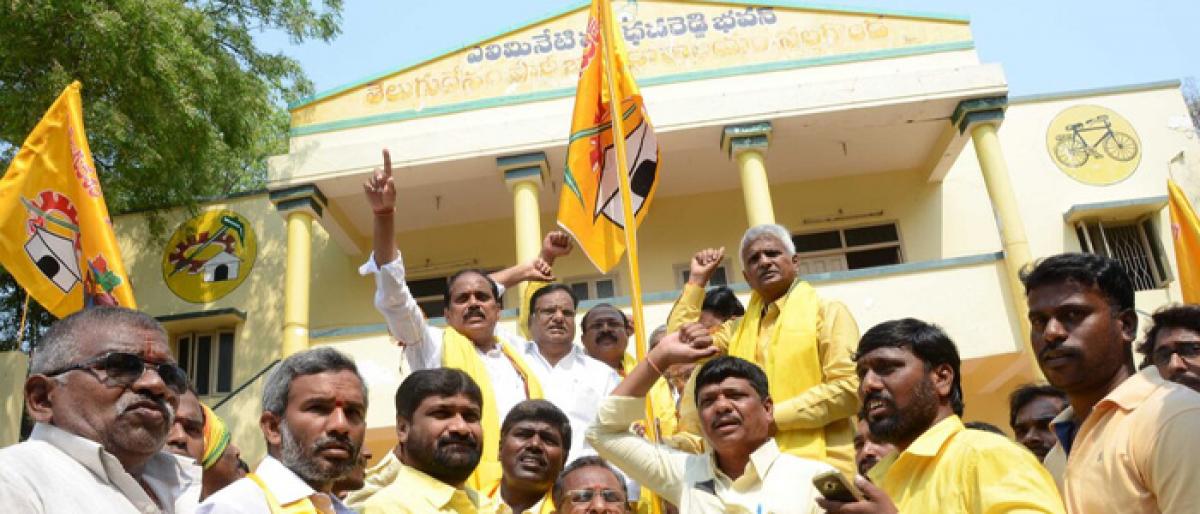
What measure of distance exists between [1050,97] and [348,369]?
11521 millimetres

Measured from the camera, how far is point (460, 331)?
432 centimetres

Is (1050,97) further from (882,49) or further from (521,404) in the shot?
(521,404)

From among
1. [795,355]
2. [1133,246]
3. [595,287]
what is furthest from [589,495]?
[1133,246]

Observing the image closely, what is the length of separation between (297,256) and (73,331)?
898 centimetres

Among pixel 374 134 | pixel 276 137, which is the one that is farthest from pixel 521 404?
pixel 276 137

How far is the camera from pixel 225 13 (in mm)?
12766

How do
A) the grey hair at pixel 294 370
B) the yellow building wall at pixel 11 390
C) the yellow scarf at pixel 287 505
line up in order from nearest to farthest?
the yellow scarf at pixel 287 505
the grey hair at pixel 294 370
the yellow building wall at pixel 11 390

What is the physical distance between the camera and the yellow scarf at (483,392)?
383 centimetres

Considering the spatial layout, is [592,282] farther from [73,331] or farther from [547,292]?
[73,331]

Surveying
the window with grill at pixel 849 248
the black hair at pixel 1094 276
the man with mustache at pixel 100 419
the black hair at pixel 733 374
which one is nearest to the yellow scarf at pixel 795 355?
the black hair at pixel 733 374

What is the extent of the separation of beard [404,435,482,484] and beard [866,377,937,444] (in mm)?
1204

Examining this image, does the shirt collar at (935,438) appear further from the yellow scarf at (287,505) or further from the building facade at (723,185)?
the building facade at (723,185)

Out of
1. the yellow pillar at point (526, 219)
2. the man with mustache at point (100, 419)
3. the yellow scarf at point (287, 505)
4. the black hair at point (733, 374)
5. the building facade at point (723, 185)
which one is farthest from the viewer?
the building facade at point (723, 185)

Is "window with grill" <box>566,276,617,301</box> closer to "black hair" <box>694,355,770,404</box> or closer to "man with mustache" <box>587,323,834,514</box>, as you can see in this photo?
"man with mustache" <box>587,323,834,514</box>
